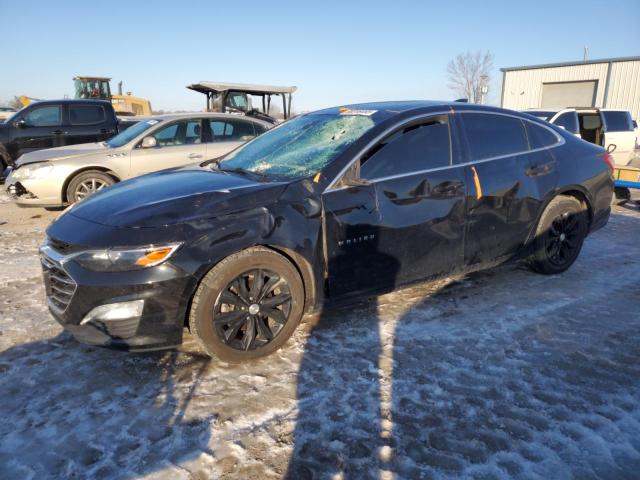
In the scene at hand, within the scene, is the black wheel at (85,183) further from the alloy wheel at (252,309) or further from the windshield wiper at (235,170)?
the alloy wheel at (252,309)

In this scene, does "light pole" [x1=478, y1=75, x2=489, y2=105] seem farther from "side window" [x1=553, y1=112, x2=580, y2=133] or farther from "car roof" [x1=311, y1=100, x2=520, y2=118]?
"car roof" [x1=311, y1=100, x2=520, y2=118]

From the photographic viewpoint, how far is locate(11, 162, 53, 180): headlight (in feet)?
23.1

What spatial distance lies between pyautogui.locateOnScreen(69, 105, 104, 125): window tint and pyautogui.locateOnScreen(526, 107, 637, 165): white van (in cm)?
964

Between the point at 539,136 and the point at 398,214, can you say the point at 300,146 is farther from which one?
the point at 539,136

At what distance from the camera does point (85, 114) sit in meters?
10.1

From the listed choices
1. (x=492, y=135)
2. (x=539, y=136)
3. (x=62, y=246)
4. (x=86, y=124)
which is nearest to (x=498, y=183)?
(x=492, y=135)

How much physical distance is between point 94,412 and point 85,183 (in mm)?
5542

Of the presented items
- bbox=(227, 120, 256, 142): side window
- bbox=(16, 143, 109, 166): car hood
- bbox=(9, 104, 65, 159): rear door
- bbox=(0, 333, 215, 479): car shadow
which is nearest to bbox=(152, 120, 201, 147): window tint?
bbox=(227, 120, 256, 142): side window

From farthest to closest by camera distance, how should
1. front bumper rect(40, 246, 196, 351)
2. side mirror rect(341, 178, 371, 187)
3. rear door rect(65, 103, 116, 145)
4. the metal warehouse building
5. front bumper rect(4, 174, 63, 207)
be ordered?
the metal warehouse building
rear door rect(65, 103, 116, 145)
front bumper rect(4, 174, 63, 207)
side mirror rect(341, 178, 371, 187)
front bumper rect(40, 246, 196, 351)

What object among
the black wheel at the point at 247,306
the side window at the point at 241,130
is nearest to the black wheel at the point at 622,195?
the side window at the point at 241,130

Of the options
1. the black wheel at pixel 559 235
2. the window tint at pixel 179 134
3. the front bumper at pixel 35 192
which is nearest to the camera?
the black wheel at pixel 559 235

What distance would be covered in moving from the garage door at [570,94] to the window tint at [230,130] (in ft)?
88.8

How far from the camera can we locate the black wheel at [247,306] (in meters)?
2.84

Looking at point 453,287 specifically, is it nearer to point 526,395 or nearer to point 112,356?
point 526,395
